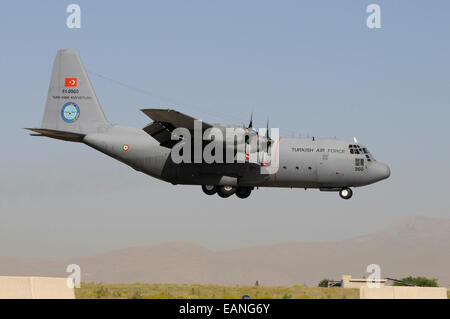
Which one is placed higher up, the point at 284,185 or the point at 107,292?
the point at 284,185

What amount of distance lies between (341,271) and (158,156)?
158246 mm

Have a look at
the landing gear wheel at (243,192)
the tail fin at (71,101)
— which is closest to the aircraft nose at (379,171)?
the landing gear wheel at (243,192)

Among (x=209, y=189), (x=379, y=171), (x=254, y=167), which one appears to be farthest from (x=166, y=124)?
(x=379, y=171)

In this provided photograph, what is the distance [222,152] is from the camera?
127 feet

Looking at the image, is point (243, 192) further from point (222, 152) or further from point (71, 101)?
point (71, 101)

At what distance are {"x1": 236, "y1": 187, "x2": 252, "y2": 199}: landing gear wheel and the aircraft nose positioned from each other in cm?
754

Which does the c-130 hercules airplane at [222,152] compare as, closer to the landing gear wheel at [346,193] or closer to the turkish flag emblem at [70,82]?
the landing gear wheel at [346,193]

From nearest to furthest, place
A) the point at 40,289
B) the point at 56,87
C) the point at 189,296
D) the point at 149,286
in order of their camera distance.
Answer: the point at 40,289
the point at 189,296
the point at 149,286
the point at 56,87

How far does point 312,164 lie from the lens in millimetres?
39406

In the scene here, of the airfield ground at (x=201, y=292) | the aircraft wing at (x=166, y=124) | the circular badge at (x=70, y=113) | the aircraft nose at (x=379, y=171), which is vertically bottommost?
the airfield ground at (x=201, y=292)

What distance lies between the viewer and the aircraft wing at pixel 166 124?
35.0 m

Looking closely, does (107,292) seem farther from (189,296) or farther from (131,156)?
(131,156)

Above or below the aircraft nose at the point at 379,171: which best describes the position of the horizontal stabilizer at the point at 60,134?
above
